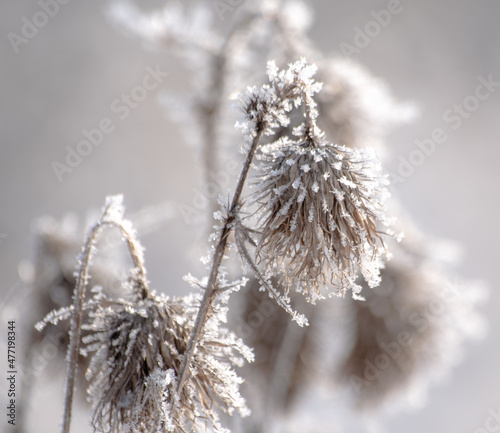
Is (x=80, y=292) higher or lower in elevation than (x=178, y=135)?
lower

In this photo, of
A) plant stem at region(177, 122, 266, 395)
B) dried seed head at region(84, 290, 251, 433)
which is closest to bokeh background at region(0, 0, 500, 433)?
dried seed head at region(84, 290, 251, 433)

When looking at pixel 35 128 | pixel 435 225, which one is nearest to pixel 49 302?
pixel 435 225

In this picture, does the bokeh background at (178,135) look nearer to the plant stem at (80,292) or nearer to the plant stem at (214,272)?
the plant stem at (80,292)

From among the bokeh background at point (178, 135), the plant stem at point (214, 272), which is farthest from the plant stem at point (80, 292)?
the bokeh background at point (178, 135)

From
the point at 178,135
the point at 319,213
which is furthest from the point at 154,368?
the point at 178,135

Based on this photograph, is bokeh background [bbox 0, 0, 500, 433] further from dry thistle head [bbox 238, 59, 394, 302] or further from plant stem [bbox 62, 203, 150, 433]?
dry thistle head [bbox 238, 59, 394, 302]

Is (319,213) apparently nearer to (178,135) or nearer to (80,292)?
(80,292)

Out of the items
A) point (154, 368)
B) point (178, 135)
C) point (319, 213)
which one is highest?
point (178, 135)

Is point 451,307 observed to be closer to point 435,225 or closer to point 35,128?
point 435,225
